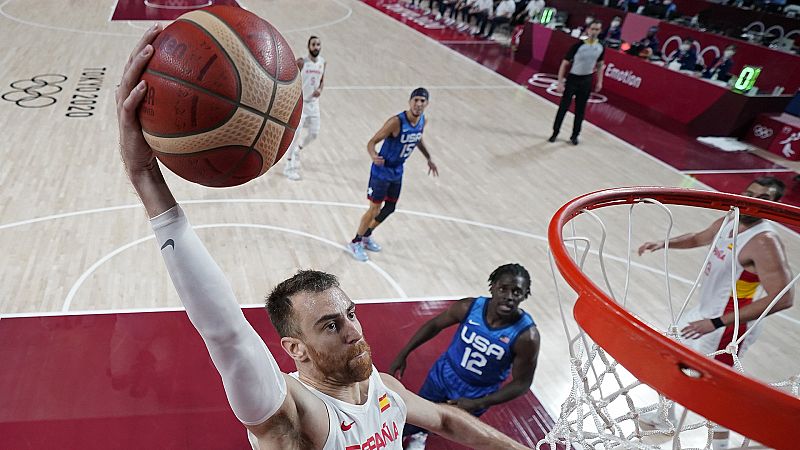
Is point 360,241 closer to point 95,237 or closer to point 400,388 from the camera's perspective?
point 95,237

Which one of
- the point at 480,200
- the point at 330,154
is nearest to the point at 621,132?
the point at 480,200

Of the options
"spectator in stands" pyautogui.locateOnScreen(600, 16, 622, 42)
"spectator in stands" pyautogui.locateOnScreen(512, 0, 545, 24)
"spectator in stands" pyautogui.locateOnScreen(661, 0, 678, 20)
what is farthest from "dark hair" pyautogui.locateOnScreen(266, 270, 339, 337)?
"spectator in stands" pyautogui.locateOnScreen(512, 0, 545, 24)

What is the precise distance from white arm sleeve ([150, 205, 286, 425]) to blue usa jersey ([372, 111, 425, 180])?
13.4 ft

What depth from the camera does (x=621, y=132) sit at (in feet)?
33.3

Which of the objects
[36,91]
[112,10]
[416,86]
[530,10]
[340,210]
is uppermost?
[530,10]

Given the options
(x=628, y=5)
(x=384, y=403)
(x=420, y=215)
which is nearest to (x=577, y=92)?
(x=420, y=215)

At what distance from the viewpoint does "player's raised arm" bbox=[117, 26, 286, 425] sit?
1.29 metres

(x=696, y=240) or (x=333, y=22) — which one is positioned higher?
(x=696, y=240)

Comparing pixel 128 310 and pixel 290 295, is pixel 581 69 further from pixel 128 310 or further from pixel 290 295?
pixel 290 295

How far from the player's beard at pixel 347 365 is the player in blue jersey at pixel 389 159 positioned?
3.59 metres

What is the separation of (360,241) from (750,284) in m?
3.22

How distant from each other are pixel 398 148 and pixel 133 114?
418 cm

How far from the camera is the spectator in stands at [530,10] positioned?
16188 mm

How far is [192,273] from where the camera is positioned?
130 centimetres
